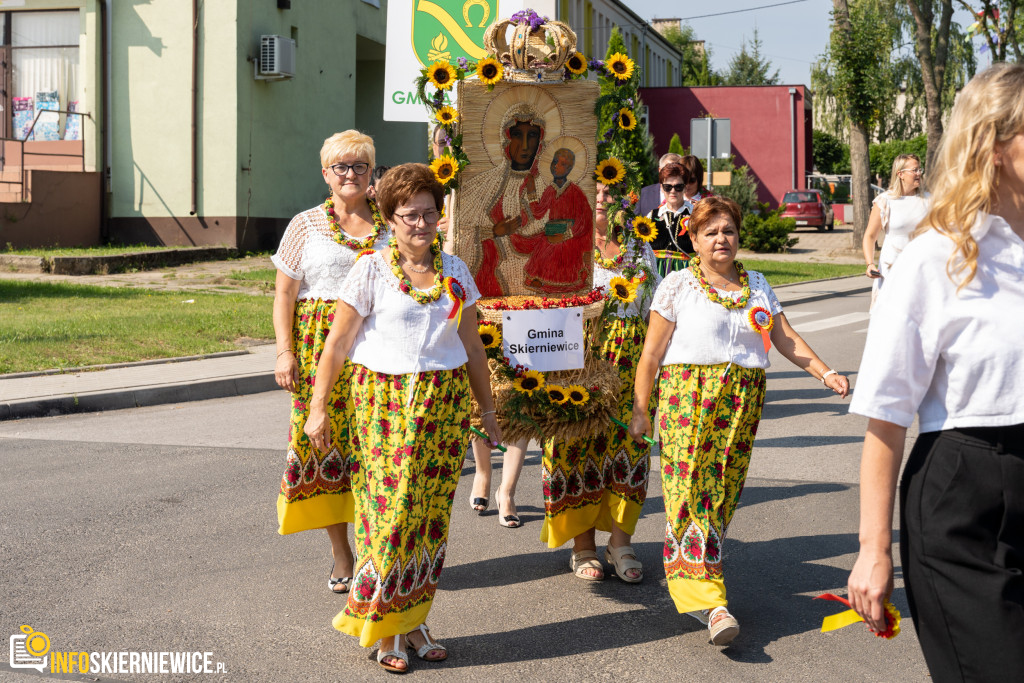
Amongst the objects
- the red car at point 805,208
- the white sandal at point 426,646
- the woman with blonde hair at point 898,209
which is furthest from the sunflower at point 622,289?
the red car at point 805,208

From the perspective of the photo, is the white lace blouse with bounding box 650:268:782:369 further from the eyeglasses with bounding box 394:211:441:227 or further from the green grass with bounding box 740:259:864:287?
the green grass with bounding box 740:259:864:287

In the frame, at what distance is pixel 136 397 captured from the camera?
382 inches

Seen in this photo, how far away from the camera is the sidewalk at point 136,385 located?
9.20 metres

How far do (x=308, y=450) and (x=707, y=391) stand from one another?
5.88 feet

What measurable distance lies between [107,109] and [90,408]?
14830mm

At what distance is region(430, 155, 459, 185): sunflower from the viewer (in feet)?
16.2

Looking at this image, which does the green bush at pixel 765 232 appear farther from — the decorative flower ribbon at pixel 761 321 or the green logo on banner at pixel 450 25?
the decorative flower ribbon at pixel 761 321

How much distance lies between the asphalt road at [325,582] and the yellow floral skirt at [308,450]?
15.3 inches

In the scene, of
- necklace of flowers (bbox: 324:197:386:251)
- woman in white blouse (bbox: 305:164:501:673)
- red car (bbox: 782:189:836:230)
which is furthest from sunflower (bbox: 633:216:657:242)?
red car (bbox: 782:189:836:230)

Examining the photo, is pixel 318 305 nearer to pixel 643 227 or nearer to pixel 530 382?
pixel 530 382

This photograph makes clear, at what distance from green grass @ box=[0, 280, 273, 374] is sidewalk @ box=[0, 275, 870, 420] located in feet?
1.36

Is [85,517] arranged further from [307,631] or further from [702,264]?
[702,264]

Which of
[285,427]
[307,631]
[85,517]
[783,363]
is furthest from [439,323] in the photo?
[783,363]

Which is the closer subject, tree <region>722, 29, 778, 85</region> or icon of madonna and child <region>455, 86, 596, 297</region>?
icon of madonna and child <region>455, 86, 596, 297</region>
